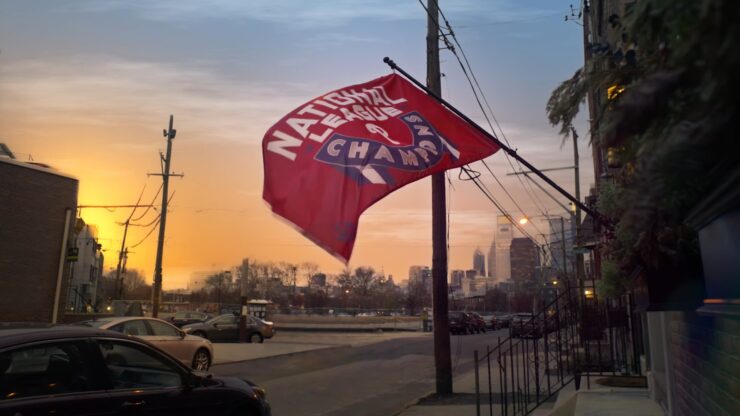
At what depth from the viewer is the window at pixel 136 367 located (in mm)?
5137

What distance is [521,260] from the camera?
93.6 m

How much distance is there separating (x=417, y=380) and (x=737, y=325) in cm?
1304

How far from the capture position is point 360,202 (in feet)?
18.3

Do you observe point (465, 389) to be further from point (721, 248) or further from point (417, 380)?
point (721, 248)

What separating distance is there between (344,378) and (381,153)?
34.6 feet

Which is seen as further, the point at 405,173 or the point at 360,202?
the point at 405,173

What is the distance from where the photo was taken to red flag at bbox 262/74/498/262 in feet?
18.2

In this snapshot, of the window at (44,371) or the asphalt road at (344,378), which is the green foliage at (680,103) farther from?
the asphalt road at (344,378)

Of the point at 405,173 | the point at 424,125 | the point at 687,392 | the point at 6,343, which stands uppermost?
the point at 424,125

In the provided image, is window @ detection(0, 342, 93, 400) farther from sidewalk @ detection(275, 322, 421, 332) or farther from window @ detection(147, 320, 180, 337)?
sidewalk @ detection(275, 322, 421, 332)

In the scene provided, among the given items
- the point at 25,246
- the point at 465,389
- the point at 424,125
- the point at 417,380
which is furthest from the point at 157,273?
the point at 424,125

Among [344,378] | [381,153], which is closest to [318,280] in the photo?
[344,378]

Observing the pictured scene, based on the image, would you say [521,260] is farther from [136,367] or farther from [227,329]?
[136,367]

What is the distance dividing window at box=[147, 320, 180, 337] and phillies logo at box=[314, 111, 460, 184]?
1040cm
